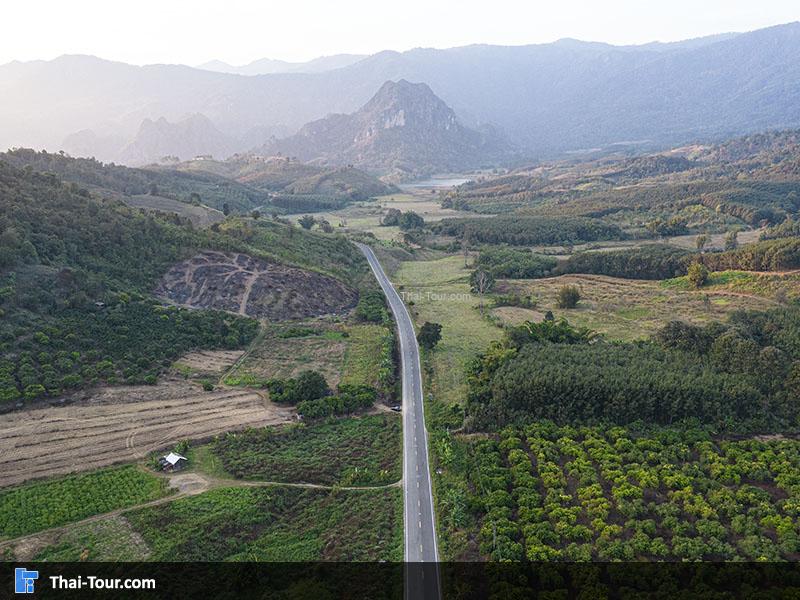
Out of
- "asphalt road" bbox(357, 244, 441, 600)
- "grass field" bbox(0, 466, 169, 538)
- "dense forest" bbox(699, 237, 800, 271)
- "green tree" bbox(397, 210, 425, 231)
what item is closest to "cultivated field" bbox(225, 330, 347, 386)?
"asphalt road" bbox(357, 244, 441, 600)

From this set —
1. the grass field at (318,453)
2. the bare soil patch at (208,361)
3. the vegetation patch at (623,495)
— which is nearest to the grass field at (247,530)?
the grass field at (318,453)

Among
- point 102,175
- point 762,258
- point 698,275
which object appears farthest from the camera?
point 102,175

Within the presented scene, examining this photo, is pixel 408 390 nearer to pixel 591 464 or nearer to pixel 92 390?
pixel 591 464

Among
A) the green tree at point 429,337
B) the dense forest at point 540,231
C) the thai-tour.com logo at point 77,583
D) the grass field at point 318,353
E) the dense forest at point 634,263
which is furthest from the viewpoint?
the dense forest at point 540,231

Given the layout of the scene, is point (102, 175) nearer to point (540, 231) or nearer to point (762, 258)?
point (540, 231)

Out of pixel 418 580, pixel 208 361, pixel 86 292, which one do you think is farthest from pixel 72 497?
pixel 86 292

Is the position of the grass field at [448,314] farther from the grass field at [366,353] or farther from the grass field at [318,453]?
the grass field at [318,453]

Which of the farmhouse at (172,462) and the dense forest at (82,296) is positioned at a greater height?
the dense forest at (82,296)
